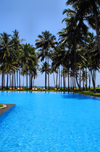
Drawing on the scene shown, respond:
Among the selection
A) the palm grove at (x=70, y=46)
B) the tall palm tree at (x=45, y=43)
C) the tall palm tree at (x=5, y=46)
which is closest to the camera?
the palm grove at (x=70, y=46)

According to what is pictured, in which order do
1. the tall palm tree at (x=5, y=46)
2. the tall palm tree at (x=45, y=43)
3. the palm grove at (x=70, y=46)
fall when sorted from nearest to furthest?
1. the palm grove at (x=70, y=46)
2. the tall palm tree at (x=5, y=46)
3. the tall palm tree at (x=45, y=43)

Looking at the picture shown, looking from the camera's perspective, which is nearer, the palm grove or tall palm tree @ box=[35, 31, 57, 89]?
the palm grove

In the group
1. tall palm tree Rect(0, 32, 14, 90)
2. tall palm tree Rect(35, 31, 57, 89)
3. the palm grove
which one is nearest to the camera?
the palm grove

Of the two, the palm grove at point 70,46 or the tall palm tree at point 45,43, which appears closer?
the palm grove at point 70,46

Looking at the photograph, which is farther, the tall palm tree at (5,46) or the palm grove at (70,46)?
the tall palm tree at (5,46)

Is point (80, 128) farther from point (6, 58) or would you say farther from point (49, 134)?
point (6, 58)

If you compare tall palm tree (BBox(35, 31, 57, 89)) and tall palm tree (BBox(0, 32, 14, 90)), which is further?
tall palm tree (BBox(35, 31, 57, 89))

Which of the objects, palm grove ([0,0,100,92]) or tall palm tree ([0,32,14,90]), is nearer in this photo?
palm grove ([0,0,100,92])

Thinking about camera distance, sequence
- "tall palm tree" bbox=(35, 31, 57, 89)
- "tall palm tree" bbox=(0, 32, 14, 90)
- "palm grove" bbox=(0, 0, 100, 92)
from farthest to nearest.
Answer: "tall palm tree" bbox=(35, 31, 57, 89)
"tall palm tree" bbox=(0, 32, 14, 90)
"palm grove" bbox=(0, 0, 100, 92)

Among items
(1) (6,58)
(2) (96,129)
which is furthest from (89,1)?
(1) (6,58)

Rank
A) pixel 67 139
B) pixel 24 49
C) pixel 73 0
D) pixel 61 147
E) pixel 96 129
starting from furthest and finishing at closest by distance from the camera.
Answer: pixel 24 49, pixel 73 0, pixel 96 129, pixel 67 139, pixel 61 147

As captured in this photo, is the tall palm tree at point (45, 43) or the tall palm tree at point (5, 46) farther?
the tall palm tree at point (45, 43)

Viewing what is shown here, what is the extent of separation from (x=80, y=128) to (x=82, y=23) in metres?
20.0

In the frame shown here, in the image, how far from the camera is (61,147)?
163 inches
